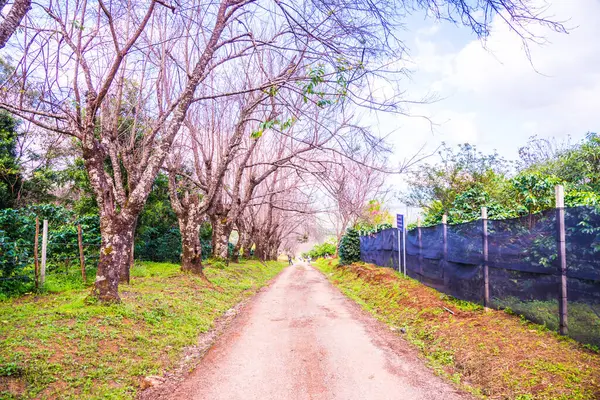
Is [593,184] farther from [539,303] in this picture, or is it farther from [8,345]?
[8,345]

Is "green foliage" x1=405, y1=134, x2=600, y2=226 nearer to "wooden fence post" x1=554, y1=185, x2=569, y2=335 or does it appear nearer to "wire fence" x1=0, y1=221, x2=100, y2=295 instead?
"wooden fence post" x1=554, y1=185, x2=569, y2=335

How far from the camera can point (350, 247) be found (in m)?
23.2

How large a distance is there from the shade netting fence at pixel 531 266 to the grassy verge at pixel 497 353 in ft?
0.88

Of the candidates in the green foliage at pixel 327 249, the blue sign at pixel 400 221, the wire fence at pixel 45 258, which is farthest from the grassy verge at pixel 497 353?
the green foliage at pixel 327 249

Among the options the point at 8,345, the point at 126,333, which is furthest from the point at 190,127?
the point at 8,345

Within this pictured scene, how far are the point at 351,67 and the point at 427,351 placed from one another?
14.1 feet

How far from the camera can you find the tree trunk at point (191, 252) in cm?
1287

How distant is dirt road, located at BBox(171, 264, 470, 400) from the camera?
405cm

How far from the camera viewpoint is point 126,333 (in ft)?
18.7

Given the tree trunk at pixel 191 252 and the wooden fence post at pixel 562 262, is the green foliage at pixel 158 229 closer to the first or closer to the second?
the tree trunk at pixel 191 252

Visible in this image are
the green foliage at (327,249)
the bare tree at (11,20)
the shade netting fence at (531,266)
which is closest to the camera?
the bare tree at (11,20)

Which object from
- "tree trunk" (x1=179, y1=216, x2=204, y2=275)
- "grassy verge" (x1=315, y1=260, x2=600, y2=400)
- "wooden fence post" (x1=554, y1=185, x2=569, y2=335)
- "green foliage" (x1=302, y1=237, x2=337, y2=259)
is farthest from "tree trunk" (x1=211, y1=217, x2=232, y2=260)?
"green foliage" (x1=302, y1=237, x2=337, y2=259)

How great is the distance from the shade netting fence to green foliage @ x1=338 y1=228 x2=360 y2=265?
547 inches

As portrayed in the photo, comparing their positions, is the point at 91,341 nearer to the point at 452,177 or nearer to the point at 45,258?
the point at 45,258
